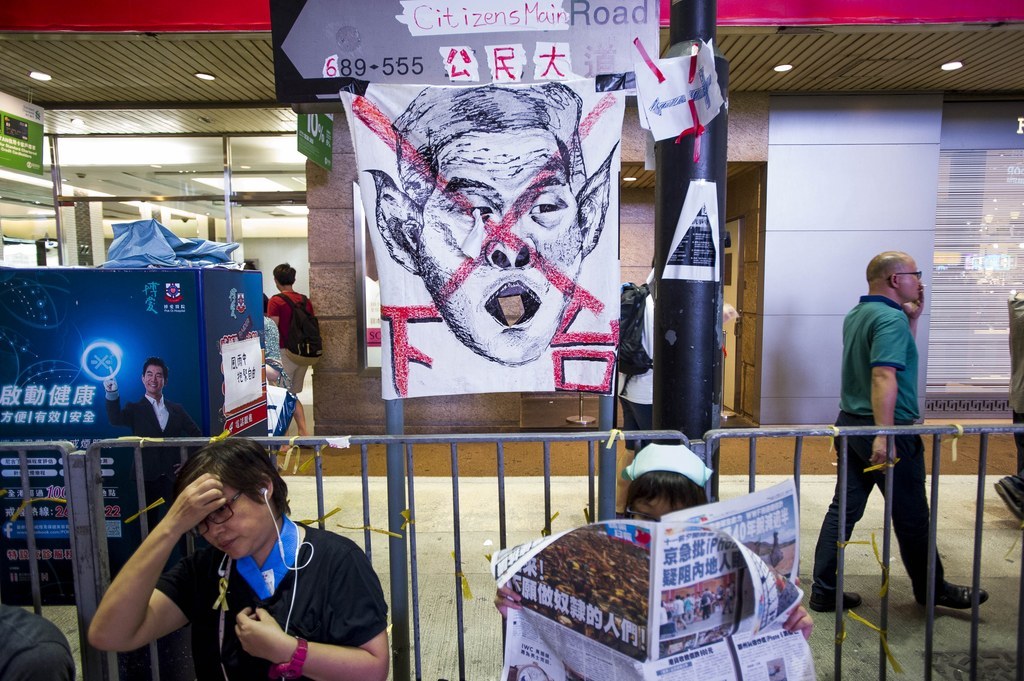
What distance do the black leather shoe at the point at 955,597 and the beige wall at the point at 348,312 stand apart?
15.9 ft


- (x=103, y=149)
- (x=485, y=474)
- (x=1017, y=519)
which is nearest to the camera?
(x=1017, y=519)

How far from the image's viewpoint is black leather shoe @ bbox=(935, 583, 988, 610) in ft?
11.4

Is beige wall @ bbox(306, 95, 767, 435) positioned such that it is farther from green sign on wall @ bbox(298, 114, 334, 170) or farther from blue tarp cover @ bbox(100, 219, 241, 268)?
blue tarp cover @ bbox(100, 219, 241, 268)

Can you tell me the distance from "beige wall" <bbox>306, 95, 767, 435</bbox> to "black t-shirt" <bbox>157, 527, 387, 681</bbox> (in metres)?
5.54

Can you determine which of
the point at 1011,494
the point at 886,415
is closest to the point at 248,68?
the point at 886,415

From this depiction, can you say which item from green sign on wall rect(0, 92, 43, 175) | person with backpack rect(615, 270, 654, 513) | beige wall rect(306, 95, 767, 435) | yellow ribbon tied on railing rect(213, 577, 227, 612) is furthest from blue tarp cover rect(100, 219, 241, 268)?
green sign on wall rect(0, 92, 43, 175)

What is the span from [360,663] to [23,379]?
2.09 metres

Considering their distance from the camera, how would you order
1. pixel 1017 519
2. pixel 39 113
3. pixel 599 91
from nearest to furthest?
pixel 599 91, pixel 1017 519, pixel 39 113

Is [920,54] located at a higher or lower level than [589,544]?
higher

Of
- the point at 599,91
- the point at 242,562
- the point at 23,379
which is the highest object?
the point at 599,91

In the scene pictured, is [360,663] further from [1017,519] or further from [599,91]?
[1017,519]

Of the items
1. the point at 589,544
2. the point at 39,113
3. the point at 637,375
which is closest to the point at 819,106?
the point at 637,375

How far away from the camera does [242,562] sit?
1867 mm

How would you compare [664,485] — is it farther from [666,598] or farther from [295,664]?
[295,664]
